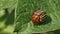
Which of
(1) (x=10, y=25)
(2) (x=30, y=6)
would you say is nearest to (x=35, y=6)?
(2) (x=30, y=6)

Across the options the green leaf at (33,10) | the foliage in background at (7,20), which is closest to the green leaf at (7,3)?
the green leaf at (33,10)

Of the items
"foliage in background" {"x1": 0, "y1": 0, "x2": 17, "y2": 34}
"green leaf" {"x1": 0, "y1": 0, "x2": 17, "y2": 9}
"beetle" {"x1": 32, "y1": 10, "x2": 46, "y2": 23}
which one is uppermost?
"green leaf" {"x1": 0, "y1": 0, "x2": 17, "y2": 9}

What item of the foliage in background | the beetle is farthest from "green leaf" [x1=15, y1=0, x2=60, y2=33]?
the foliage in background

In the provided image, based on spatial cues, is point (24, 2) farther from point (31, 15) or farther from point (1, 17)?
point (1, 17)

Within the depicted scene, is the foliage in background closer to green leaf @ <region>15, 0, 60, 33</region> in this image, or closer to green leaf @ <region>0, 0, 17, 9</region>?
green leaf @ <region>0, 0, 17, 9</region>

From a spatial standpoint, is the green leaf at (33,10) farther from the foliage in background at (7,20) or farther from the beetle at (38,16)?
the foliage in background at (7,20)

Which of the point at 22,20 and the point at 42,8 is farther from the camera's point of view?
the point at 42,8

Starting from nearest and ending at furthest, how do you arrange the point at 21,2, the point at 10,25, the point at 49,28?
the point at 49,28
the point at 21,2
the point at 10,25

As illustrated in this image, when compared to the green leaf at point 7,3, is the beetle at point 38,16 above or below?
below
